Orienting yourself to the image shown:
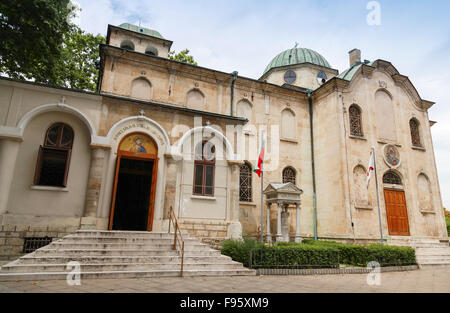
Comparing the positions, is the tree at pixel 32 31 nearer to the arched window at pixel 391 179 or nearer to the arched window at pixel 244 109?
the arched window at pixel 244 109

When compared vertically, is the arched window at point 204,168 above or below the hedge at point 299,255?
above

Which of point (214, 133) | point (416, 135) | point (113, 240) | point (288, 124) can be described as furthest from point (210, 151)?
point (416, 135)

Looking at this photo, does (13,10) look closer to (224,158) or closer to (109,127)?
(109,127)

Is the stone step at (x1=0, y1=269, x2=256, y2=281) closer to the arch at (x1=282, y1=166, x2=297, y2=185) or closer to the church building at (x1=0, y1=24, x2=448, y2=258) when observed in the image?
the church building at (x1=0, y1=24, x2=448, y2=258)

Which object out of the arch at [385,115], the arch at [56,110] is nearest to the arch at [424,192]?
the arch at [385,115]

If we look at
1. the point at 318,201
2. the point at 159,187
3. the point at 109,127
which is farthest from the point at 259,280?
the point at 318,201

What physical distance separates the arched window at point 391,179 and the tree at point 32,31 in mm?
19582

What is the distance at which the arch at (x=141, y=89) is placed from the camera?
1623 centimetres

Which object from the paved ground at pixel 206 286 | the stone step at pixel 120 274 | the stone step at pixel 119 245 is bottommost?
the paved ground at pixel 206 286

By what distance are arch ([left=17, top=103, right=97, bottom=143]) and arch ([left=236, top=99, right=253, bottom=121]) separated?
8.99 metres

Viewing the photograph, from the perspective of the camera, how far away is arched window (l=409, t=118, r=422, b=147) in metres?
20.7

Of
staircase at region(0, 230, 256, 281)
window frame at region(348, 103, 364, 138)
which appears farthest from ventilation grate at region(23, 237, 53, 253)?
window frame at region(348, 103, 364, 138)

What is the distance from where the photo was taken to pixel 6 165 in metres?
10.4

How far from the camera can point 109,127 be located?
471 inches
